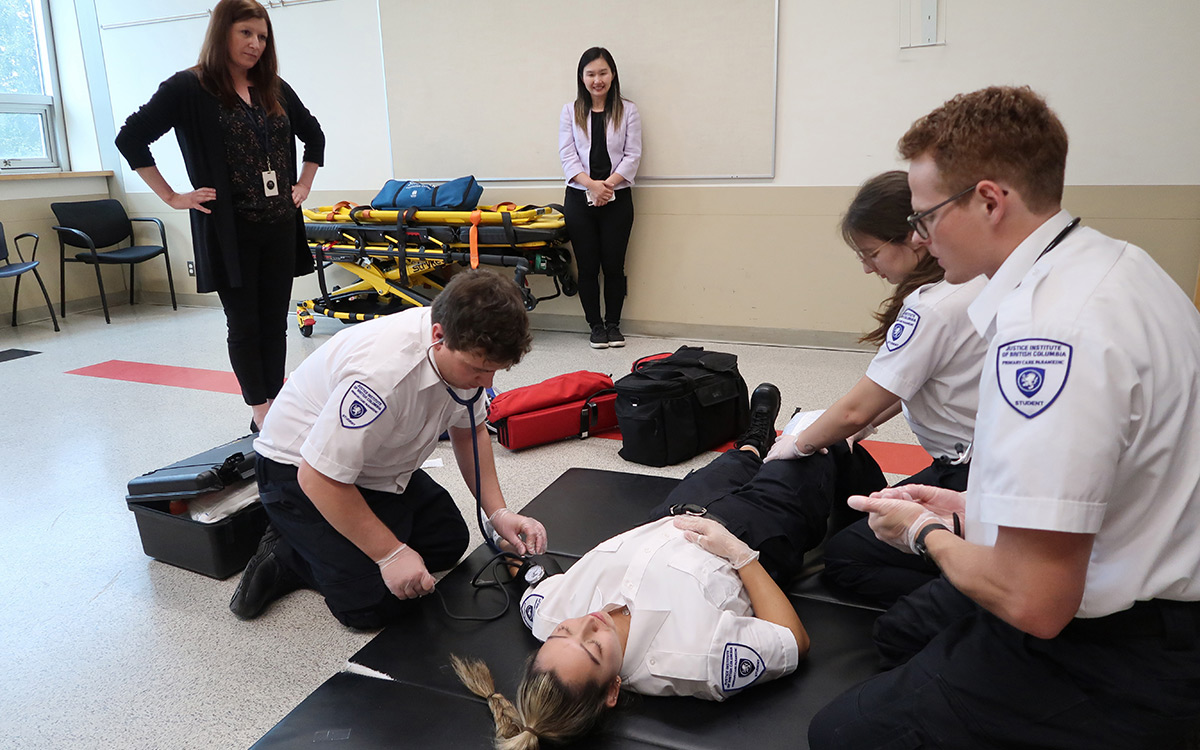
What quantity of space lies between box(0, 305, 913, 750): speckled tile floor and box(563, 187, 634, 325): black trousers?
0.59m

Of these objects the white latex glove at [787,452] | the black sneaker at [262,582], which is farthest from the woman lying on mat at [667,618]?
the black sneaker at [262,582]

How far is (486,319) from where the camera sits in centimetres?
167

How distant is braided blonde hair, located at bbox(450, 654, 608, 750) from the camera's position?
1.42 metres

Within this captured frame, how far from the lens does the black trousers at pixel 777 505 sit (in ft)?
6.52

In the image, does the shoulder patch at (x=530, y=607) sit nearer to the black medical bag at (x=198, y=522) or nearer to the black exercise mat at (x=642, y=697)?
the black exercise mat at (x=642, y=697)

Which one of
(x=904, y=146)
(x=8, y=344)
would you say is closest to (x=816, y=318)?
(x=904, y=146)

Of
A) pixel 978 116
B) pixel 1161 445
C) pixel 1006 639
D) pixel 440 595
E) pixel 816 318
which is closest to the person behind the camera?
pixel 1161 445

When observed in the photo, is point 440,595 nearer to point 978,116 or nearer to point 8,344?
point 978,116

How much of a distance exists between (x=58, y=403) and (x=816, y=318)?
13.9ft

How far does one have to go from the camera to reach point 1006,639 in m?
1.18

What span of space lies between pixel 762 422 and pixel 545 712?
1.55 meters

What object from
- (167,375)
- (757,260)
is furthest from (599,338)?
(167,375)

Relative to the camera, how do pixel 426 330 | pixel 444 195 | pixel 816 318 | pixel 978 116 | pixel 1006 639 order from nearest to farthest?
pixel 978 116, pixel 1006 639, pixel 426 330, pixel 816 318, pixel 444 195

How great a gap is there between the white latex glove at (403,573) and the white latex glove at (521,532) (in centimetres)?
26
